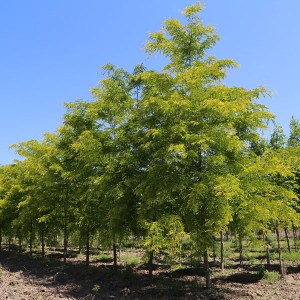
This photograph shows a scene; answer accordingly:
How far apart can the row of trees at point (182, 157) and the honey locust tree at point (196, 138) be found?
0.03 meters

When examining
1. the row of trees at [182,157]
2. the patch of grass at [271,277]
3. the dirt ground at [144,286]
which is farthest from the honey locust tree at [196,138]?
the patch of grass at [271,277]

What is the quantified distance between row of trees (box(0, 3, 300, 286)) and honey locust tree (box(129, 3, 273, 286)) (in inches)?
1.3

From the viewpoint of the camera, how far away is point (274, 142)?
16.4m

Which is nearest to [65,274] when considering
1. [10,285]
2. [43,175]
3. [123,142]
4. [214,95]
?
[10,285]

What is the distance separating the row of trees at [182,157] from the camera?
9812 mm

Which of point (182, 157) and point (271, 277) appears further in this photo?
point (271, 277)

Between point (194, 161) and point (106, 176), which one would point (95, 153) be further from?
point (194, 161)

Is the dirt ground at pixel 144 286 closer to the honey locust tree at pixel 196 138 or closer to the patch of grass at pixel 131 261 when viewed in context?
the honey locust tree at pixel 196 138

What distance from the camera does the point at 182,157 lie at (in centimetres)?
1024

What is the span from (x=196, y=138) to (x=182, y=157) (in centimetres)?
87

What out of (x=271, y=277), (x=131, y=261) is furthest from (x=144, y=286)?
(x=131, y=261)

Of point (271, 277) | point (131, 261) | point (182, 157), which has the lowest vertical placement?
point (131, 261)

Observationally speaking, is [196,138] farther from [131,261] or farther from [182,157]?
[131,261]

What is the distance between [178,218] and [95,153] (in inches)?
192
